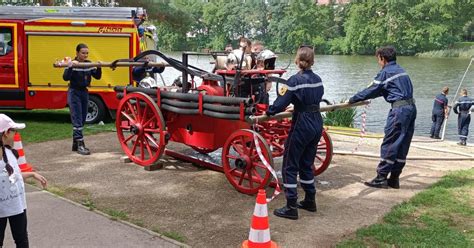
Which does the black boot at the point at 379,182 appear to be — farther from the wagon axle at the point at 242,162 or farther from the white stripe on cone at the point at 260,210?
the white stripe on cone at the point at 260,210

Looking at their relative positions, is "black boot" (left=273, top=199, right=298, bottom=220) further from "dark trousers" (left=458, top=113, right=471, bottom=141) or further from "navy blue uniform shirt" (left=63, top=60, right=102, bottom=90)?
"dark trousers" (left=458, top=113, right=471, bottom=141)

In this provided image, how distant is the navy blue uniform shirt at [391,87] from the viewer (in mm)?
→ 6316

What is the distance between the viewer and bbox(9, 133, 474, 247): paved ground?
4.80m

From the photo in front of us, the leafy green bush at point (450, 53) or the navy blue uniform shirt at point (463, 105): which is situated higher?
the leafy green bush at point (450, 53)

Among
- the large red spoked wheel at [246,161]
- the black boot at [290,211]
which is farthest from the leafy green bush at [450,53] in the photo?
the black boot at [290,211]

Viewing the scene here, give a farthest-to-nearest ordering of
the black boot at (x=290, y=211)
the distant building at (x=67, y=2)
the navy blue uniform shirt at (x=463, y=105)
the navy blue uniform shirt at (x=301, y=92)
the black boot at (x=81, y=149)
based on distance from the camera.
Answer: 1. the distant building at (x=67, y=2)
2. the navy blue uniform shirt at (x=463, y=105)
3. the black boot at (x=81, y=149)
4. the black boot at (x=290, y=211)
5. the navy blue uniform shirt at (x=301, y=92)

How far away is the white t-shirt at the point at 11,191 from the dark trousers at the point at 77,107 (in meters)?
4.57

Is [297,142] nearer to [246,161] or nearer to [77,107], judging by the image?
[246,161]

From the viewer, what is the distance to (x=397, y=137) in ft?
21.0

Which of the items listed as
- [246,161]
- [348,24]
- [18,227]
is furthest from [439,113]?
[348,24]

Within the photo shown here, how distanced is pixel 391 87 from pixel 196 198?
2.81 meters

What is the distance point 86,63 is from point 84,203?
2.65 metres

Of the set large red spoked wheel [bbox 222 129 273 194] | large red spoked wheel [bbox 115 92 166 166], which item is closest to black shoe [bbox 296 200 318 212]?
large red spoked wheel [bbox 222 129 273 194]

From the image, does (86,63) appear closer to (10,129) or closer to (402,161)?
(10,129)
